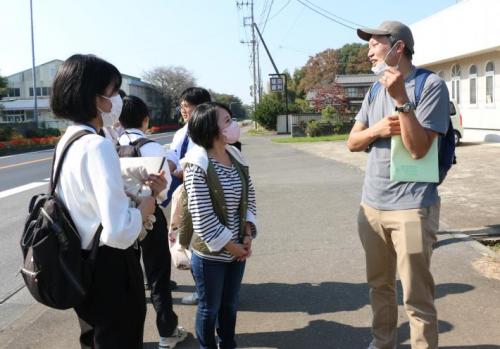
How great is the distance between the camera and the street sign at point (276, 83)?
40.1m

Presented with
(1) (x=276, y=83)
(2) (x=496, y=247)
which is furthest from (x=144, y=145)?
(1) (x=276, y=83)

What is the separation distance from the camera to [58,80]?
6.89 ft

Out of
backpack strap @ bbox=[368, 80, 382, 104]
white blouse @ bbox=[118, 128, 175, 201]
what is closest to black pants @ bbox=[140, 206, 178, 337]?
white blouse @ bbox=[118, 128, 175, 201]

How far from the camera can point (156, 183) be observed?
2.49m

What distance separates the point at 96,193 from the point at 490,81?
19.4m

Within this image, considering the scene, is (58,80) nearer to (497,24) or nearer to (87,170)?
(87,170)

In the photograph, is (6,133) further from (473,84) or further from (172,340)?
(172,340)

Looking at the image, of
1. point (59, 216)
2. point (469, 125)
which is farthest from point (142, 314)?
point (469, 125)

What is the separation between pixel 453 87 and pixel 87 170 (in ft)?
71.9

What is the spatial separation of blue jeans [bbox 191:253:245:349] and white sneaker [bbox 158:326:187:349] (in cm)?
55

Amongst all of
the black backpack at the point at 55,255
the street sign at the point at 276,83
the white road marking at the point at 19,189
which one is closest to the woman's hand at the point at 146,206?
the black backpack at the point at 55,255

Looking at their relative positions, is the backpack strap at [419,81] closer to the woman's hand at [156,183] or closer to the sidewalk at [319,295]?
the woman's hand at [156,183]

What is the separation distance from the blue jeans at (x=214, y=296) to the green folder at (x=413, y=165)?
1.14m

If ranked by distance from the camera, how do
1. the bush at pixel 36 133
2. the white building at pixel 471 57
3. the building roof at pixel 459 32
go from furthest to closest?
the bush at pixel 36 133 → the white building at pixel 471 57 → the building roof at pixel 459 32
